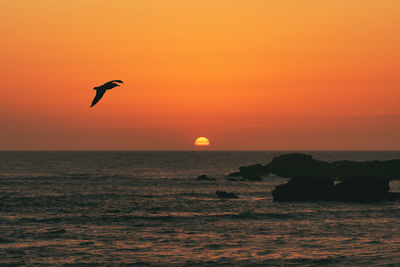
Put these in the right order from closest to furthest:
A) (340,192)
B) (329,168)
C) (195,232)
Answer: (195,232) → (340,192) → (329,168)

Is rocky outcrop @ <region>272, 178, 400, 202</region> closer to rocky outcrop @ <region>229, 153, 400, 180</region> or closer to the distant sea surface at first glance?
the distant sea surface

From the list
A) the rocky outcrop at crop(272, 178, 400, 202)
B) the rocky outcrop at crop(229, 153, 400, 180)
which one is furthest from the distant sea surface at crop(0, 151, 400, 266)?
the rocky outcrop at crop(229, 153, 400, 180)

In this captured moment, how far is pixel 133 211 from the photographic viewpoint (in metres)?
52.3

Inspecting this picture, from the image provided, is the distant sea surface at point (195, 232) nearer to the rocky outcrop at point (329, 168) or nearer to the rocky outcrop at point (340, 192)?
the rocky outcrop at point (340, 192)

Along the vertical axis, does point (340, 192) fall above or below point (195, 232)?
above

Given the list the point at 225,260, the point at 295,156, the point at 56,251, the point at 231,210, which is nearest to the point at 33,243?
the point at 56,251

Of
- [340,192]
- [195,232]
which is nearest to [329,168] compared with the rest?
[340,192]

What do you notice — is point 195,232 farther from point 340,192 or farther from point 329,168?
point 329,168

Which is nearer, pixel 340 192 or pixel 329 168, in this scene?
pixel 340 192

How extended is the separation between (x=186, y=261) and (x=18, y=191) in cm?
4971

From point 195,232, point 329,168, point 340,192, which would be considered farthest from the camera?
point 329,168

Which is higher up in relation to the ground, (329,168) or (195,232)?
(329,168)

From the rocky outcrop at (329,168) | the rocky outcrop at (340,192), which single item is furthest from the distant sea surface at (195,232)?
the rocky outcrop at (329,168)

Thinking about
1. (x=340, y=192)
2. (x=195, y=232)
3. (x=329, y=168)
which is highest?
(x=329, y=168)
